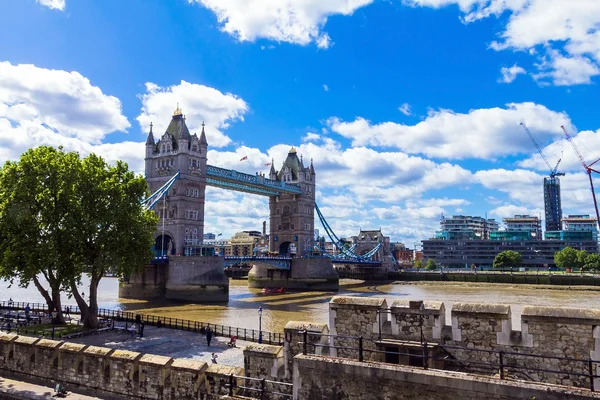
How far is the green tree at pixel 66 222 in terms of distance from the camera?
2839 cm

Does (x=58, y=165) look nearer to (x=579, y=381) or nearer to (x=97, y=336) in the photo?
(x=97, y=336)

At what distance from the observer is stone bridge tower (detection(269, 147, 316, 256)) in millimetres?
99500

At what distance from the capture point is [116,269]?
31.6 meters

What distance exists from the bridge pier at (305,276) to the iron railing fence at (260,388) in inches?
3025

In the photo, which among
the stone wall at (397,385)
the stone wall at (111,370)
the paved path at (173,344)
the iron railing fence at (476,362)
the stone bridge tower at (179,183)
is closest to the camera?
the stone wall at (397,385)

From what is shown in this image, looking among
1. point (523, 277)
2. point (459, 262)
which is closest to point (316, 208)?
point (523, 277)

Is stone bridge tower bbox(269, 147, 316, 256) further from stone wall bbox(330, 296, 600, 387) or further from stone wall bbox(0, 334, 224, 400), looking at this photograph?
stone wall bbox(330, 296, 600, 387)

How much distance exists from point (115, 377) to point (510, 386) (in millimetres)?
9718

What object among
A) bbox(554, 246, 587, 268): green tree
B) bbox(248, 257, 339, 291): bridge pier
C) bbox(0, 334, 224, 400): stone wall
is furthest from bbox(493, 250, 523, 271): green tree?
bbox(0, 334, 224, 400): stone wall

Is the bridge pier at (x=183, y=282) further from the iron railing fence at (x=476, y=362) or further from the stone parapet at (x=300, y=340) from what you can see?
the iron railing fence at (x=476, y=362)

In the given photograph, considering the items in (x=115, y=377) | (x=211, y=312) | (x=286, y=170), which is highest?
(x=286, y=170)

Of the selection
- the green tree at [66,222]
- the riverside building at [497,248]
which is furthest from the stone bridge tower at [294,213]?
the riverside building at [497,248]

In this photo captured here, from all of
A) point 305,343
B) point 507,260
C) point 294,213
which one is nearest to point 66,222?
point 305,343

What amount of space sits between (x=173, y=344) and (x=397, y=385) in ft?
73.1
